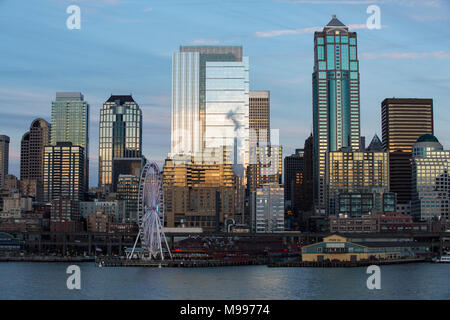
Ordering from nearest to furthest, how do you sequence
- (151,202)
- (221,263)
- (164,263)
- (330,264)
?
(330,264) < (151,202) < (164,263) < (221,263)

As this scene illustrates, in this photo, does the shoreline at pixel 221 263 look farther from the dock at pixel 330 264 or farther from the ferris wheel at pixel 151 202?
the ferris wheel at pixel 151 202

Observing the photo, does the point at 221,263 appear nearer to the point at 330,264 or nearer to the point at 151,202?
the point at 151,202

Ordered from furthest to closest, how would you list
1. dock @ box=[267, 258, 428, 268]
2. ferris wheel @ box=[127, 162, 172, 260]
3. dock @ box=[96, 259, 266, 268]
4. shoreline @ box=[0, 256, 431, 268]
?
dock @ box=[96, 259, 266, 268]
ferris wheel @ box=[127, 162, 172, 260]
shoreline @ box=[0, 256, 431, 268]
dock @ box=[267, 258, 428, 268]

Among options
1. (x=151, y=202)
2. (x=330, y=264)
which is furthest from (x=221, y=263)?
(x=330, y=264)

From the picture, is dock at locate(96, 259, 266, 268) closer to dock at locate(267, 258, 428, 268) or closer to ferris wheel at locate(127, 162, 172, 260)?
ferris wheel at locate(127, 162, 172, 260)

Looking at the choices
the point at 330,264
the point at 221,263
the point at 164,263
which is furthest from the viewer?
the point at 221,263

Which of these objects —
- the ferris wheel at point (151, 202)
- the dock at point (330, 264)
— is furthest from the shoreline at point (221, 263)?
the ferris wheel at point (151, 202)

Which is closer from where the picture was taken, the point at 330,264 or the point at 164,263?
the point at 330,264

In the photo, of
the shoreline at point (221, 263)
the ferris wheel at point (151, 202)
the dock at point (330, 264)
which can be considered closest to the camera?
the dock at point (330, 264)

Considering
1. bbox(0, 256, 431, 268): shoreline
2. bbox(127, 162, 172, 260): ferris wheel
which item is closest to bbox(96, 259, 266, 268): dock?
bbox(0, 256, 431, 268): shoreline

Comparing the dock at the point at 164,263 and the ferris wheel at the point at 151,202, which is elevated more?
the ferris wheel at the point at 151,202

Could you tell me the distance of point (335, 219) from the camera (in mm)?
189125
